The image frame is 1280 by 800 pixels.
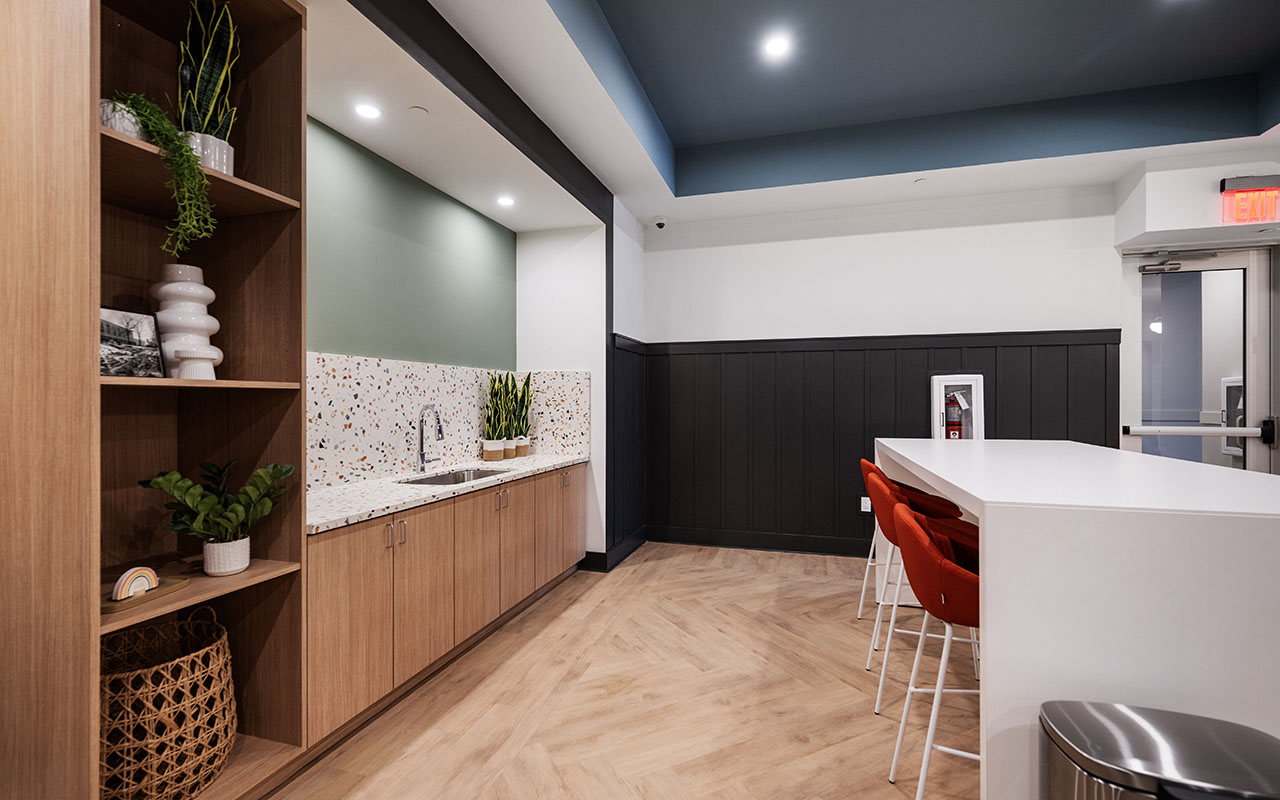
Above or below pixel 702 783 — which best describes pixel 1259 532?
above

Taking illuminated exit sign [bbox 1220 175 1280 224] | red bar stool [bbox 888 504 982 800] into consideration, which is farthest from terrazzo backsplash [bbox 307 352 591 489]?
illuminated exit sign [bbox 1220 175 1280 224]

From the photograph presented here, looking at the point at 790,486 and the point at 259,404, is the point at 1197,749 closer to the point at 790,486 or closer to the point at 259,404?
the point at 259,404

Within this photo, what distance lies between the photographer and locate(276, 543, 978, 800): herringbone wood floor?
1789 millimetres

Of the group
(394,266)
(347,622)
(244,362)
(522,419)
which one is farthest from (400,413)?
(347,622)

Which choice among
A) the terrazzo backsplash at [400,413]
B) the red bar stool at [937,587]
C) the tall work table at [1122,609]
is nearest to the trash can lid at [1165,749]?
the tall work table at [1122,609]

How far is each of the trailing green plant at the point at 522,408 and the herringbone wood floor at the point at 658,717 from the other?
119 cm

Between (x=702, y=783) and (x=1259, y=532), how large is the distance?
1541 millimetres

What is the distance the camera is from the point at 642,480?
15.7ft

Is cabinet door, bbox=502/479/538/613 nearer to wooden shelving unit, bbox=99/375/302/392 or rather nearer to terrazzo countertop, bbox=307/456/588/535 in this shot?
terrazzo countertop, bbox=307/456/588/535

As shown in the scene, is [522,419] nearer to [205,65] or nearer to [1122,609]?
[205,65]

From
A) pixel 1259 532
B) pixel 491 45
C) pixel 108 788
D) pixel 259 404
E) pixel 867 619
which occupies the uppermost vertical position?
pixel 491 45

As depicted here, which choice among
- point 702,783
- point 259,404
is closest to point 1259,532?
point 702,783

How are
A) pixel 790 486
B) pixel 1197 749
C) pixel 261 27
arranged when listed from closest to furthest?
pixel 1197 749 < pixel 261 27 < pixel 790 486

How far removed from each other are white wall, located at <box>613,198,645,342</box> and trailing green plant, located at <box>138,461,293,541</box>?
2.73 m
